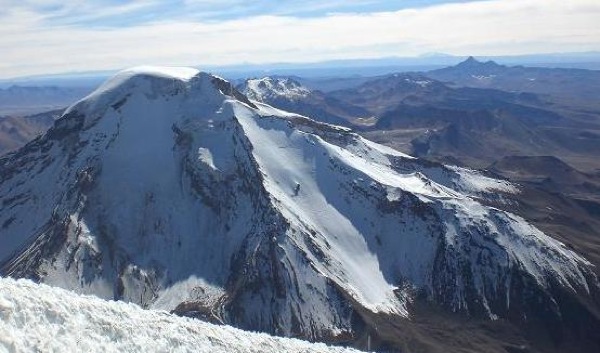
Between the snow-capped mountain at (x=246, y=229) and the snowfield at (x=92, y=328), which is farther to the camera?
the snow-capped mountain at (x=246, y=229)

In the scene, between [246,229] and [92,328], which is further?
[246,229]

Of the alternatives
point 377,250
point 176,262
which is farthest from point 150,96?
point 377,250

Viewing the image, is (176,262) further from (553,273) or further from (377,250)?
(553,273)

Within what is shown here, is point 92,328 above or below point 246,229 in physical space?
above

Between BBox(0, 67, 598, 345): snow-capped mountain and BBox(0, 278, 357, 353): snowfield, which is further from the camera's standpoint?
BBox(0, 67, 598, 345): snow-capped mountain

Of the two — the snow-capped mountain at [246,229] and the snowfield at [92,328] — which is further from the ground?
the snowfield at [92,328]
